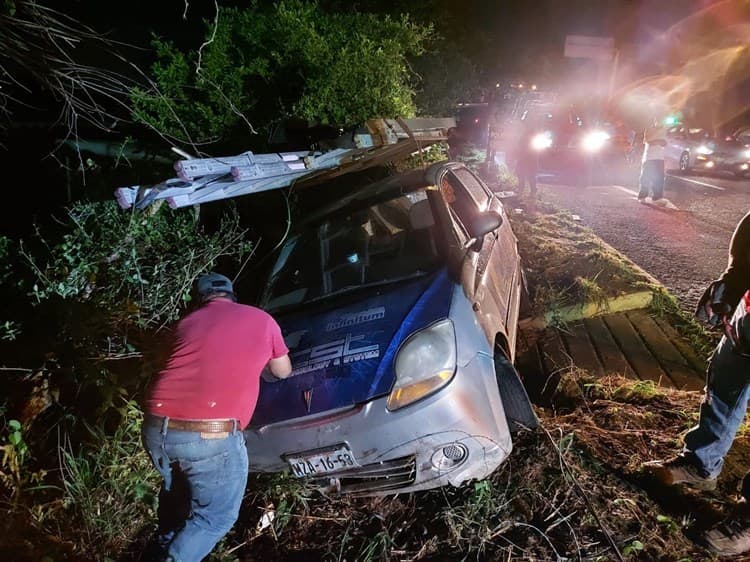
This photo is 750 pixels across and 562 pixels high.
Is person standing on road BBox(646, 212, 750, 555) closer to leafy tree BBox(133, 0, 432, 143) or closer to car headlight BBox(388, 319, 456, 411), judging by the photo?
car headlight BBox(388, 319, 456, 411)

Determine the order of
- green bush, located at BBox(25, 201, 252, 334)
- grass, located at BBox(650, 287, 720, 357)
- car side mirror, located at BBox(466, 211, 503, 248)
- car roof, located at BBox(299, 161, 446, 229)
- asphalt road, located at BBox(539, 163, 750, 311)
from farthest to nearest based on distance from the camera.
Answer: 1. asphalt road, located at BBox(539, 163, 750, 311)
2. grass, located at BBox(650, 287, 720, 357)
3. car roof, located at BBox(299, 161, 446, 229)
4. green bush, located at BBox(25, 201, 252, 334)
5. car side mirror, located at BBox(466, 211, 503, 248)

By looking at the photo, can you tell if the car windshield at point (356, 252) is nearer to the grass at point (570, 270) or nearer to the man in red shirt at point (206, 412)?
the man in red shirt at point (206, 412)

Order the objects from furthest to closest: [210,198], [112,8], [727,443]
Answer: [112,8] → [210,198] → [727,443]

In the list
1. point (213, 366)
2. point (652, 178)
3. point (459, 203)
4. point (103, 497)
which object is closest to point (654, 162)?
point (652, 178)

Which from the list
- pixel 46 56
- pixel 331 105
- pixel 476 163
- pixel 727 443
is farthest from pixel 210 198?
pixel 476 163

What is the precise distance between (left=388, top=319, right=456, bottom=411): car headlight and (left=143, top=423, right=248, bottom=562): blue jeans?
32.5 inches

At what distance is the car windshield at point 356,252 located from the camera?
323 cm

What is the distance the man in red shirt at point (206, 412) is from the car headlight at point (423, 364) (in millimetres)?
637

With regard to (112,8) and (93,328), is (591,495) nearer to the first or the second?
(93,328)

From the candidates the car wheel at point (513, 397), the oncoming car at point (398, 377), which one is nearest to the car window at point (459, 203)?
the oncoming car at point (398, 377)

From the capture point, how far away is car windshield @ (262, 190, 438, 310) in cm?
323

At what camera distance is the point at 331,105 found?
6082mm

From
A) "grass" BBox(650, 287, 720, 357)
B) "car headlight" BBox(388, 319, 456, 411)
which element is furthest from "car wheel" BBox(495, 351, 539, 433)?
"grass" BBox(650, 287, 720, 357)

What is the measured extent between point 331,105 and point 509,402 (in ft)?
15.1
